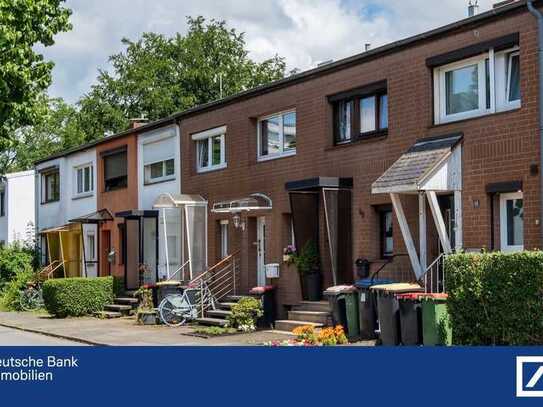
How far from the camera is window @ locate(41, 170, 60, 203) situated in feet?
132

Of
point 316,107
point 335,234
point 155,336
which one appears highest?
point 316,107

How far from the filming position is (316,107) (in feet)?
73.5

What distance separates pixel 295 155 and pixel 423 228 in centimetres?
543

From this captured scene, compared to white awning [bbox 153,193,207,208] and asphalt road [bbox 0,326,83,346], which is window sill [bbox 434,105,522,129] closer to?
asphalt road [bbox 0,326,83,346]

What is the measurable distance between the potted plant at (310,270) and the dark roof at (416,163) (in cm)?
370

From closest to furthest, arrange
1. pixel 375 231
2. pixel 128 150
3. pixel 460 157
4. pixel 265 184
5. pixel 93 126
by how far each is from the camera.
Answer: pixel 460 157, pixel 375 231, pixel 265 184, pixel 128 150, pixel 93 126

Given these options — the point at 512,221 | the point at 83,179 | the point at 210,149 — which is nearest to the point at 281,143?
the point at 210,149

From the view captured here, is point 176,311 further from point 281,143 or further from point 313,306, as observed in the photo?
point 281,143

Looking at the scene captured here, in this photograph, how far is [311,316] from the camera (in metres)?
20.9

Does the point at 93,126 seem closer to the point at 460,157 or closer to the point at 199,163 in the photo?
the point at 199,163

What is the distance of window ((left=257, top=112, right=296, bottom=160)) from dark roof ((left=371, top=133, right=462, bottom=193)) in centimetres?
493

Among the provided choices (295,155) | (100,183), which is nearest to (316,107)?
(295,155)

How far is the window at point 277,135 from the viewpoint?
23722mm

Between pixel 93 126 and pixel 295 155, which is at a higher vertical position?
pixel 93 126
